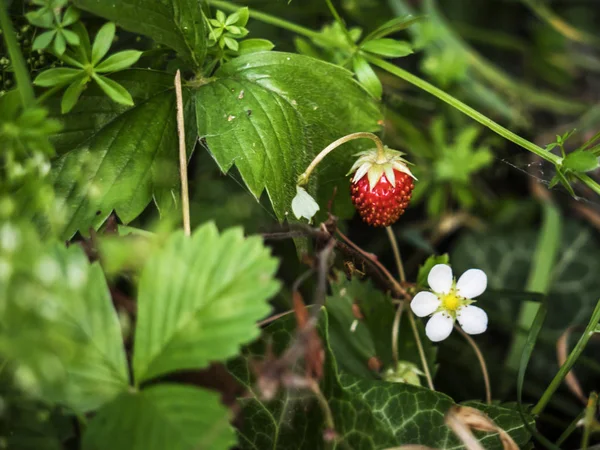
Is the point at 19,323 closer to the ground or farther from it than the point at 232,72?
closer to the ground

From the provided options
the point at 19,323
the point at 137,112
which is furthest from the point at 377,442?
the point at 137,112

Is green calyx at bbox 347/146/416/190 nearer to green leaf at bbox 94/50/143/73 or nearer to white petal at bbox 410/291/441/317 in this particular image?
white petal at bbox 410/291/441/317

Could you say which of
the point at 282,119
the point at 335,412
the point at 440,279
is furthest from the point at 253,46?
the point at 335,412

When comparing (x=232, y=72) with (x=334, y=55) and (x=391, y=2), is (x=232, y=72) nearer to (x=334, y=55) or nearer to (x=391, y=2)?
(x=334, y=55)

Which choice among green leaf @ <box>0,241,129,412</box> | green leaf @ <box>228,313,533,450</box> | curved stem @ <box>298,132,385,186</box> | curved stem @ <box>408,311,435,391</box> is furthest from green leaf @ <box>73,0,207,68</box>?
curved stem @ <box>408,311,435,391</box>

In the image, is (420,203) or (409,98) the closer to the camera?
(409,98)

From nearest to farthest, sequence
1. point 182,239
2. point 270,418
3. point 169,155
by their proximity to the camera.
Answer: point 182,239 → point 270,418 → point 169,155

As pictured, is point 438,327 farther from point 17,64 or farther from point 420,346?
point 17,64
